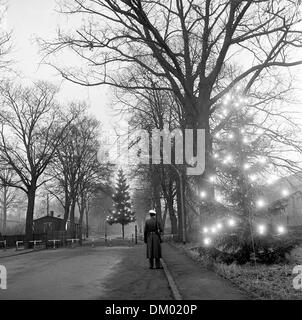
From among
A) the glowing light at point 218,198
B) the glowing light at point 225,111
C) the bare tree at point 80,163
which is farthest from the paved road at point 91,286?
the bare tree at point 80,163

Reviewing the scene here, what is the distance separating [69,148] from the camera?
141 feet

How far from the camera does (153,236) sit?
42.0 feet

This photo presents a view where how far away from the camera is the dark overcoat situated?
1273 cm

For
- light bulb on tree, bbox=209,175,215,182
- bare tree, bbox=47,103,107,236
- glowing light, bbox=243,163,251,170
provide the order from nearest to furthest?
glowing light, bbox=243,163,251,170 → light bulb on tree, bbox=209,175,215,182 → bare tree, bbox=47,103,107,236

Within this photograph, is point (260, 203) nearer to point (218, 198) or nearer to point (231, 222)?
point (231, 222)

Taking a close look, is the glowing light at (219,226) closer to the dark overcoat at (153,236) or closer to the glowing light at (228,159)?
the glowing light at (228,159)

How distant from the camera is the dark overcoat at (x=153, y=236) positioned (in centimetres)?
1273

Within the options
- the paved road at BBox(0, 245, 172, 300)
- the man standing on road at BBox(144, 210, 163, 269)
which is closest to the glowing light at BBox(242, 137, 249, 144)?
the man standing on road at BBox(144, 210, 163, 269)

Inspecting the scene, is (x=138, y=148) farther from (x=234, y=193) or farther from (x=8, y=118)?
(x=234, y=193)

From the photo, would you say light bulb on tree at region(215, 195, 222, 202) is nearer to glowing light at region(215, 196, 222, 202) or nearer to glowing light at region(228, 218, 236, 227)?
glowing light at region(215, 196, 222, 202)

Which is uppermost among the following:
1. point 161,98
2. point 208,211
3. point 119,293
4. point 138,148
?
point 161,98
